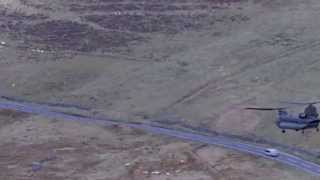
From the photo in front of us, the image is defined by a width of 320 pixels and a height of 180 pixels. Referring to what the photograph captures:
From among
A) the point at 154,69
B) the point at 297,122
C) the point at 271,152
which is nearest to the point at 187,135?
the point at 271,152

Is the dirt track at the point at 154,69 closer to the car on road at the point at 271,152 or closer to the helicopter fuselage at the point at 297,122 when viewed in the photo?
the car on road at the point at 271,152

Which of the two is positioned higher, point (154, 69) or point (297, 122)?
point (297, 122)

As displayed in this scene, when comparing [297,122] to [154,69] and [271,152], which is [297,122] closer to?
[271,152]

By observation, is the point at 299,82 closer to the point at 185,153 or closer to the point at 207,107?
the point at 207,107

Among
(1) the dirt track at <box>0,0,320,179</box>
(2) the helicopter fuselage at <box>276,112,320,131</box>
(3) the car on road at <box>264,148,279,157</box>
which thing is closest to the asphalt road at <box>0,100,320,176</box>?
(3) the car on road at <box>264,148,279,157</box>

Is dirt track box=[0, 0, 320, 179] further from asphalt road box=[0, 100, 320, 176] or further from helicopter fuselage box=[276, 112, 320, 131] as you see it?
helicopter fuselage box=[276, 112, 320, 131]

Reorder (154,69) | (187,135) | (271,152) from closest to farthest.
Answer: (271,152) → (187,135) → (154,69)

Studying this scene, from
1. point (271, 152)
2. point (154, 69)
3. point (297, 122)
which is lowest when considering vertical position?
point (271, 152)
